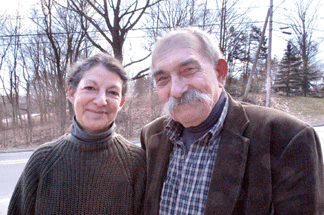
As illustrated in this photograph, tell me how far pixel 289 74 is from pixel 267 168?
30.7 m

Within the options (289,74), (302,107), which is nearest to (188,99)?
(302,107)

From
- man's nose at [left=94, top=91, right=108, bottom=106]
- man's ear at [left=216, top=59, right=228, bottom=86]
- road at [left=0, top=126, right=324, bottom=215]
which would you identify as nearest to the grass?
man's ear at [left=216, top=59, right=228, bottom=86]

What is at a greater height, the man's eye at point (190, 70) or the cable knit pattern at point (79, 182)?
the man's eye at point (190, 70)

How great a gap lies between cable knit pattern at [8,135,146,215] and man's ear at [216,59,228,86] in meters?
1.03

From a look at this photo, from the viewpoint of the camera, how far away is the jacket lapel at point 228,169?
50.3 inches

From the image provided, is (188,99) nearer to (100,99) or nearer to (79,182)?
(100,99)

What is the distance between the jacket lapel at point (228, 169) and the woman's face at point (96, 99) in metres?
0.94

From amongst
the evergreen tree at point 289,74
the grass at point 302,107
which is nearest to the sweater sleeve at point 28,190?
the grass at point 302,107

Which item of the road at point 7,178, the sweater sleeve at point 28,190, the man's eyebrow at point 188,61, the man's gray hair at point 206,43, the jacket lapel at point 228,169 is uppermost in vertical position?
the man's gray hair at point 206,43

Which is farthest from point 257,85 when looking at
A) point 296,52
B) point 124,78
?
point 124,78

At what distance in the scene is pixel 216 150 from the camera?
1.52 meters

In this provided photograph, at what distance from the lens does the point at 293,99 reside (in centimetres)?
2302

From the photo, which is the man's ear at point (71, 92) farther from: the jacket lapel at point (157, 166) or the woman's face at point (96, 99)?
the jacket lapel at point (157, 166)

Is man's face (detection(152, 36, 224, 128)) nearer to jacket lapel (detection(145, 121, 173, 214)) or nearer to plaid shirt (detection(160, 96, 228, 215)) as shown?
plaid shirt (detection(160, 96, 228, 215))
